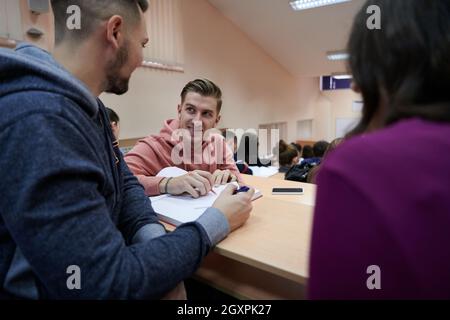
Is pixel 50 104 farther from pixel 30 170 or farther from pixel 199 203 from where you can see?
pixel 199 203

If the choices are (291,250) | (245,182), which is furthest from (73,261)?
(245,182)

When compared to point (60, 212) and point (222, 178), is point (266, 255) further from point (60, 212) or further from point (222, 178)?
point (222, 178)

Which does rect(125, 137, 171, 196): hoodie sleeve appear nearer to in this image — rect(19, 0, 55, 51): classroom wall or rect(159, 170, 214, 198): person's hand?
rect(159, 170, 214, 198): person's hand

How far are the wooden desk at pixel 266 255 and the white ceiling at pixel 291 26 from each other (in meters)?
2.79

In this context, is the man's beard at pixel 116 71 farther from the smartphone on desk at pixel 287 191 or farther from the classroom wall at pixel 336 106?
the classroom wall at pixel 336 106

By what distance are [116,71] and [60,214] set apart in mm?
431

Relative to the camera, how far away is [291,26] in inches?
156

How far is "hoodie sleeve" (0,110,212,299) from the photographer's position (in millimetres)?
470

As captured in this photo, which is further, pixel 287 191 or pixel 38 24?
pixel 38 24

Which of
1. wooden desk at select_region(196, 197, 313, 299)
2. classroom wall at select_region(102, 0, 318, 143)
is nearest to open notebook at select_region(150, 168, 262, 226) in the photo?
wooden desk at select_region(196, 197, 313, 299)

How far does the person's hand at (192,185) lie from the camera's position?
3.21 feet

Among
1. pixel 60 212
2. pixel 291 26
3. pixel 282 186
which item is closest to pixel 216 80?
pixel 291 26

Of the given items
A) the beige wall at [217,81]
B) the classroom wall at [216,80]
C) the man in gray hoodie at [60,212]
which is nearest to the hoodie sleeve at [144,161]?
the man in gray hoodie at [60,212]
